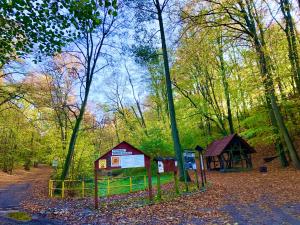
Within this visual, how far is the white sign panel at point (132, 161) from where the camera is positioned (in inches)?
448

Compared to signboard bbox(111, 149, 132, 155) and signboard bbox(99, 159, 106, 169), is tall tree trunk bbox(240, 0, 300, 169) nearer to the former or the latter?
signboard bbox(111, 149, 132, 155)

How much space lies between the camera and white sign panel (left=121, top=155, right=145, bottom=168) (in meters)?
11.4

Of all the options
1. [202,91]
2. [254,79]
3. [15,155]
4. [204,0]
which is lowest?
[15,155]

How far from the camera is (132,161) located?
37.8 ft

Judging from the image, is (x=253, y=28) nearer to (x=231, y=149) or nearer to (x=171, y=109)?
(x=171, y=109)

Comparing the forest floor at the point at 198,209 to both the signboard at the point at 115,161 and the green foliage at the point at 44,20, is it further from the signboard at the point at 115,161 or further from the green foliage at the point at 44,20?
the green foliage at the point at 44,20

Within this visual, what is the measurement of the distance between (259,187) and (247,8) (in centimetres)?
1113

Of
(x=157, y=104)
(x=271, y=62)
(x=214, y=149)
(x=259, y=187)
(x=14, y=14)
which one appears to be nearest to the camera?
(x=14, y=14)

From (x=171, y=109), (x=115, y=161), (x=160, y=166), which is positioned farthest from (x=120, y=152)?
(x=171, y=109)

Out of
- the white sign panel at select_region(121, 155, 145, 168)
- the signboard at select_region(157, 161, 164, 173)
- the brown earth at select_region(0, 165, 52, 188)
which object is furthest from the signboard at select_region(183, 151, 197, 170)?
the brown earth at select_region(0, 165, 52, 188)

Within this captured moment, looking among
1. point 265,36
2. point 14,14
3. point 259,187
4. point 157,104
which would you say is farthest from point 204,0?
point 157,104

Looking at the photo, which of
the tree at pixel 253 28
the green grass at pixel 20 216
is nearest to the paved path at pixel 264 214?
the green grass at pixel 20 216

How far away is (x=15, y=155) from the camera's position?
34031 millimetres

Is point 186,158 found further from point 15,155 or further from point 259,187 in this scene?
point 15,155
